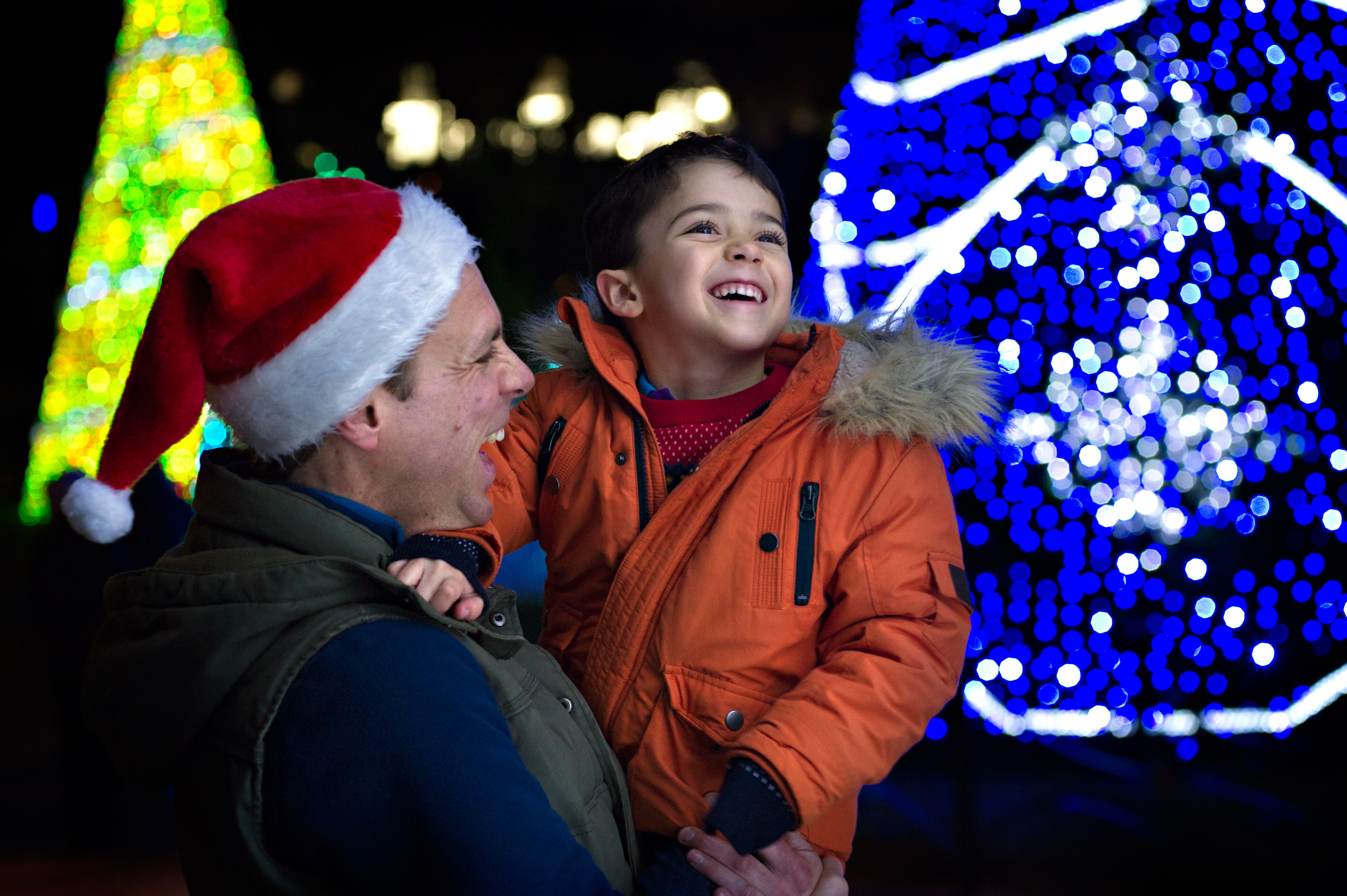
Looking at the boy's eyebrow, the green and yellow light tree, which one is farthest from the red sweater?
the green and yellow light tree

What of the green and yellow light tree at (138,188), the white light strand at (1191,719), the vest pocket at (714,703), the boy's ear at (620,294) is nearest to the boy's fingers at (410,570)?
the vest pocket at (714,703)

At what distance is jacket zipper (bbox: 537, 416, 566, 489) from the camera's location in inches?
65.9

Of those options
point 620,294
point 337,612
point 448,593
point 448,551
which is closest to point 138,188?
point 620,294

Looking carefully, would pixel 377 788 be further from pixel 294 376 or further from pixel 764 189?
pixel 764 189

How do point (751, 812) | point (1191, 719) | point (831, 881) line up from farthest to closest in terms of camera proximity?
point (1191, 719) → point (831, 881) → point (751, 812)

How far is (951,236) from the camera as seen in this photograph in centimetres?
223

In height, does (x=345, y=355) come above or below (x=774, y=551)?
above

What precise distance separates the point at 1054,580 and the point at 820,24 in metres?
4.19

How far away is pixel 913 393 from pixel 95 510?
1.07 m

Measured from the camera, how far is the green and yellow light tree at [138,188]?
12.1ft

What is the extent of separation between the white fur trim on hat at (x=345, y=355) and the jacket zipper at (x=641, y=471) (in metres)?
0.51

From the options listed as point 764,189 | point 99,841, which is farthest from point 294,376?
point 99,841

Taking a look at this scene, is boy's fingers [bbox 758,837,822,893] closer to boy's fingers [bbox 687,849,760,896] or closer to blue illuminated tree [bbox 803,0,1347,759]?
boy's fingers [bbox 687,849,760,896]

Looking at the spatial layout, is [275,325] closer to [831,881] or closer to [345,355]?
[345,355]
